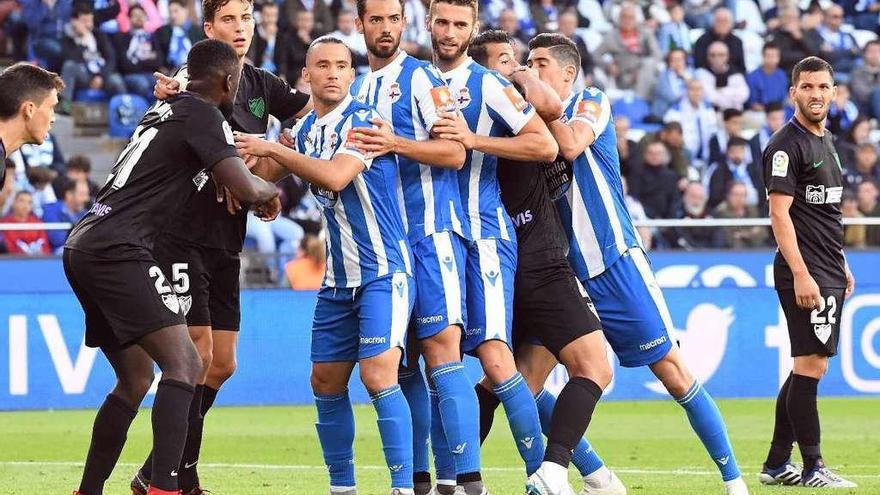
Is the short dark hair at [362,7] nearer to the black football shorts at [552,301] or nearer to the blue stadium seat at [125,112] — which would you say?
the black football shorts at [552,301]

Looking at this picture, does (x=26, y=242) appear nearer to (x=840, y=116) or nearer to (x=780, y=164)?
(x=780, y=164)

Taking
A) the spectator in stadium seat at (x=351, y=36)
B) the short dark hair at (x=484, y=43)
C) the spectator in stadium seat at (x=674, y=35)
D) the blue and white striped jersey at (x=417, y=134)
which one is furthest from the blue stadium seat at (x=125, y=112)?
the blue and white striped jersey at (x=417, y=134)

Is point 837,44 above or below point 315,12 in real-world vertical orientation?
below

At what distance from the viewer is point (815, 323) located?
8.93 meters

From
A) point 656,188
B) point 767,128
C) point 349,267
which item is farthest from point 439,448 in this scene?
point 767,128

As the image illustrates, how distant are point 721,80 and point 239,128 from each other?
536 inches

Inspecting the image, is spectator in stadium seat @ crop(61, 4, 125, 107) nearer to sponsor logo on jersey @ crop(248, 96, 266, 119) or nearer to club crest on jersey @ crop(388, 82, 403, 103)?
sponsor logo on jersey @ crop(248, 96, 266, 119)

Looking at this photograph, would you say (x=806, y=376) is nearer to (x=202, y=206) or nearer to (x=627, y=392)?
(x=202, y=206)

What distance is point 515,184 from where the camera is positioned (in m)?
7.83

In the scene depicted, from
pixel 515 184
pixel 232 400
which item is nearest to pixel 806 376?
pixel 515 184

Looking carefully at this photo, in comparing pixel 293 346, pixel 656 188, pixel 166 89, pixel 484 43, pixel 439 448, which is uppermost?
pixel 484 43

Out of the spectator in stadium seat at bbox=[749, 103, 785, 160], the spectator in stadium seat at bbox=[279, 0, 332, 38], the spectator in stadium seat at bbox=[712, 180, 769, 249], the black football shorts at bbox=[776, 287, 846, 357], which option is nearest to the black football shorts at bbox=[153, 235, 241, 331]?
the black football shorts at bbox=[776, 287, 846, 357]

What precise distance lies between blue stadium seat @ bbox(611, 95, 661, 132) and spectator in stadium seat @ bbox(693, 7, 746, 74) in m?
1.21

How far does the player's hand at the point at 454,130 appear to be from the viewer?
7246mm
